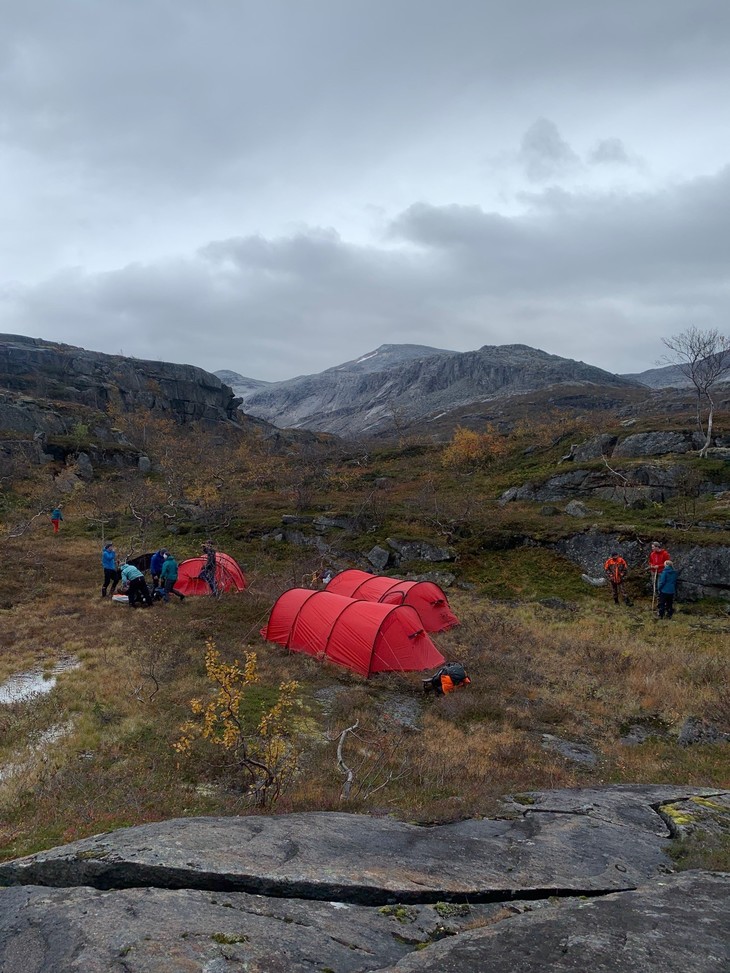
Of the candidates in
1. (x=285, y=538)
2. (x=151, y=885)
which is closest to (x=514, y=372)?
(x=285, y=538)

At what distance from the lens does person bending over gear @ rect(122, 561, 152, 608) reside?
19750mm

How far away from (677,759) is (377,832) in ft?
23.5

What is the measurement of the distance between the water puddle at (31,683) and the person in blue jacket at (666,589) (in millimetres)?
18857

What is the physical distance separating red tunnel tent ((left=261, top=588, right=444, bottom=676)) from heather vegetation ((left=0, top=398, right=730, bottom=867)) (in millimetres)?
521

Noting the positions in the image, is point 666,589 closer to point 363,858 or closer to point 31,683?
point 363,858

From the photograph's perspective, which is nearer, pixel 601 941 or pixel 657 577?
pixel 601 941

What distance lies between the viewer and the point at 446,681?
1392cm

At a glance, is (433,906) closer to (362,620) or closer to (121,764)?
(121,764)

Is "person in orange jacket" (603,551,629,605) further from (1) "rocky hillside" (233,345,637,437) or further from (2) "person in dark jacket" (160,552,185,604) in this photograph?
(1) "rocky hillside" (233,345,637,437)

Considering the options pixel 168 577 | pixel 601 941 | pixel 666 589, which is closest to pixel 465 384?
pixel 666 589

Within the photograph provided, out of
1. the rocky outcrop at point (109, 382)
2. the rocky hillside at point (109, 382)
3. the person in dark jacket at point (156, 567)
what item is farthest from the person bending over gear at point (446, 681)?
the rocky outcrop at point (109, 382)

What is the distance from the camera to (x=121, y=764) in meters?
9.05

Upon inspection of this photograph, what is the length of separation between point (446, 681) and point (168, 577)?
1167 centimetres

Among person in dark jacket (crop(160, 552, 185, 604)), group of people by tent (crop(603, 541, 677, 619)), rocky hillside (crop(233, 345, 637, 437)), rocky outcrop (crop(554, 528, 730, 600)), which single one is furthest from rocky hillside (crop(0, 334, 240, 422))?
group of people by tent (crop(603, 541, 677, 619))
